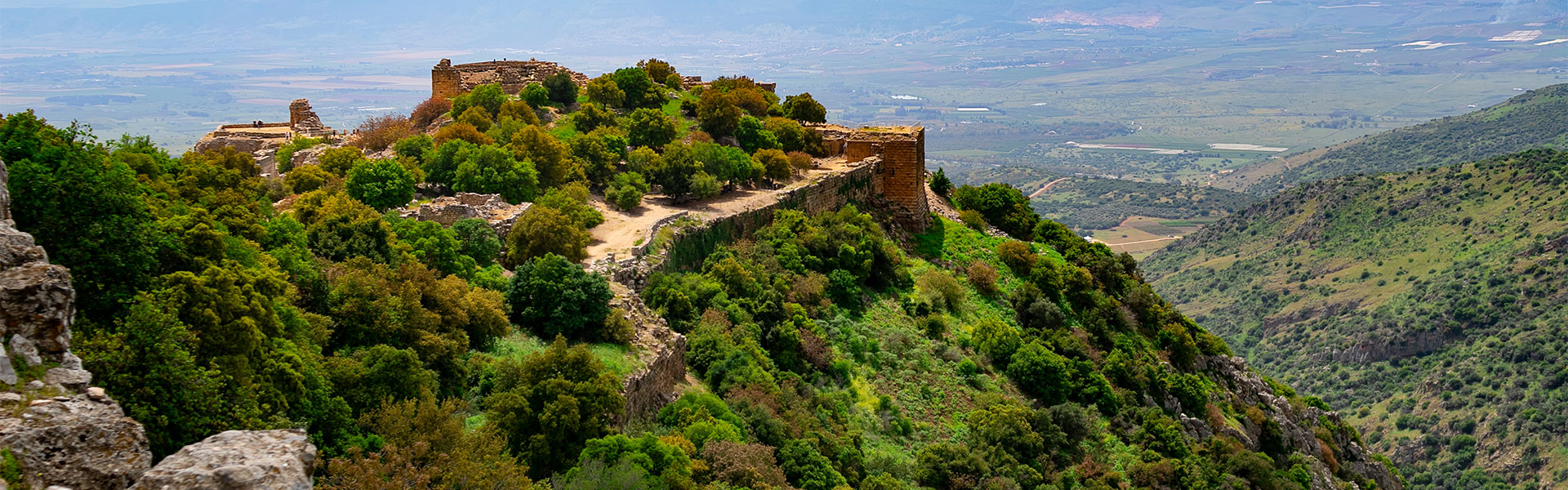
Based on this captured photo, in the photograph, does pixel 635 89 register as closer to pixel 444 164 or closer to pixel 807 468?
pixel 444 164

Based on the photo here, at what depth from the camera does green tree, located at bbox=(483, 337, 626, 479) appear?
17.9 m

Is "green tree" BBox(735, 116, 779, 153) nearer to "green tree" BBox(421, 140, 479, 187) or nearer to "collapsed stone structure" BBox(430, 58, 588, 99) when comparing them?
"collapsed stone structure" BBox(430, 58, 588, 99)

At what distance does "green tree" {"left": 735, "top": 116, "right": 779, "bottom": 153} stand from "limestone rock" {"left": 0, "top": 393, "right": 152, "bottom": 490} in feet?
98.6

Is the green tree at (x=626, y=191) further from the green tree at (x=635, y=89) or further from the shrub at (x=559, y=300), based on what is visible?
the green tree at (x=635, y=89)

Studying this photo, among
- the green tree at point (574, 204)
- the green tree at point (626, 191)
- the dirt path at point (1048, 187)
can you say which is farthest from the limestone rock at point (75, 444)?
the dirt path at point (1048, 187)

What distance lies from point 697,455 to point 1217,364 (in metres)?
24.7

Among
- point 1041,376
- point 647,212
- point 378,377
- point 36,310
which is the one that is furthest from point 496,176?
point 36,310

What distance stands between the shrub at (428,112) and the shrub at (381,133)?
99cm

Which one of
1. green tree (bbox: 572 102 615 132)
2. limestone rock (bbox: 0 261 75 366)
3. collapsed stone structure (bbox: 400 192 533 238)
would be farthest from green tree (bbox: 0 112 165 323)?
green tree (bbox: 572 102 615 132)

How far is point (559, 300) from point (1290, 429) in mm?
24273

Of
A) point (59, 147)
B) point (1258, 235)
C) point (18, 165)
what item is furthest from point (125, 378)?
point (1258, 235)

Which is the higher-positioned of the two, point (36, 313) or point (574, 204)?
point (36, 313)

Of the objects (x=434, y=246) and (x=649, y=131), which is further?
(x=649, y=131)

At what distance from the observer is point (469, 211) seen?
27312 millimetres
